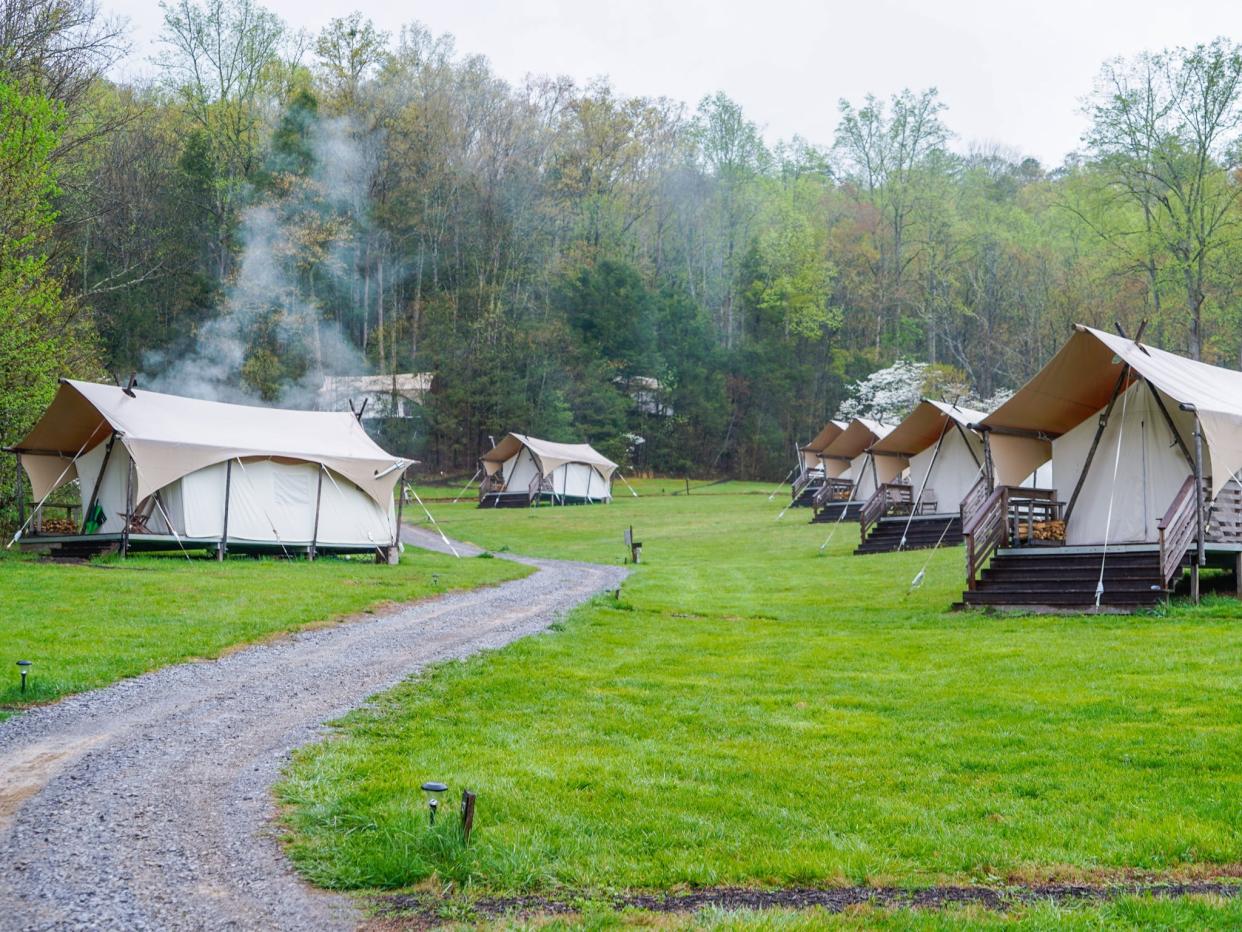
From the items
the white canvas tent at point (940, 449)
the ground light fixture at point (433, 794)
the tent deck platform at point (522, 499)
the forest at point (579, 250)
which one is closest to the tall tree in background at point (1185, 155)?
the forest at point (579, 250)

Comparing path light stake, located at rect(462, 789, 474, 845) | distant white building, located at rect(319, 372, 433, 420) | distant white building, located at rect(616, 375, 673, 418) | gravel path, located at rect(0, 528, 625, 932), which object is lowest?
gravel path, located at rect(0, 528, 625, 932)

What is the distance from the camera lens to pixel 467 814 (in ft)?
14.9

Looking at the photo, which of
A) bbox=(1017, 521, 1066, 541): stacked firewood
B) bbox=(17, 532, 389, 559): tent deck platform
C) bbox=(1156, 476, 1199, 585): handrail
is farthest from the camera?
bbox=(17, 532, 389, 559): tent deck platform

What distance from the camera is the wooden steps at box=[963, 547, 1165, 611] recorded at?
12.8 metres

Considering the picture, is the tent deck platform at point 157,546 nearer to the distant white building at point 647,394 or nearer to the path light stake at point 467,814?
the path light stake at point 467,814

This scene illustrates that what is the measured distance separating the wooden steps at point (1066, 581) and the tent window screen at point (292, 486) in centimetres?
1256

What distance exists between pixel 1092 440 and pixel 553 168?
41.7 m

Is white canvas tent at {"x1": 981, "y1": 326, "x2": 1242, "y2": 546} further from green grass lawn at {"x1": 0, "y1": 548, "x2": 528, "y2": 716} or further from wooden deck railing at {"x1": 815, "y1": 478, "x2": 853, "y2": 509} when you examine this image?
wooden deck railing at {"x1": 815, "y1": 478, "x2": 853, "y2": 509}

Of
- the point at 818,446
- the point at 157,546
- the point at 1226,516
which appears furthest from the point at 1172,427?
the point at 818,446

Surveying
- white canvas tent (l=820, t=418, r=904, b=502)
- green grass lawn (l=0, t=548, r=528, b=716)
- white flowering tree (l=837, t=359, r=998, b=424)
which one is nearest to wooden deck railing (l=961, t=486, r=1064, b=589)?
green grass lawn (l=0, t=548, r=528, b=716)

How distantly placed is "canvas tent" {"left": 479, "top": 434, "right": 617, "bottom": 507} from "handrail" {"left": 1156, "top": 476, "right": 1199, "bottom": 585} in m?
28.0

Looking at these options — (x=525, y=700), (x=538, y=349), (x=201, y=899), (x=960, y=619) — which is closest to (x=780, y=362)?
(x=538, y=349)

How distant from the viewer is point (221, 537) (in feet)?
63.0

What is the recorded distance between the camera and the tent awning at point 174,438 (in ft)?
60.8
